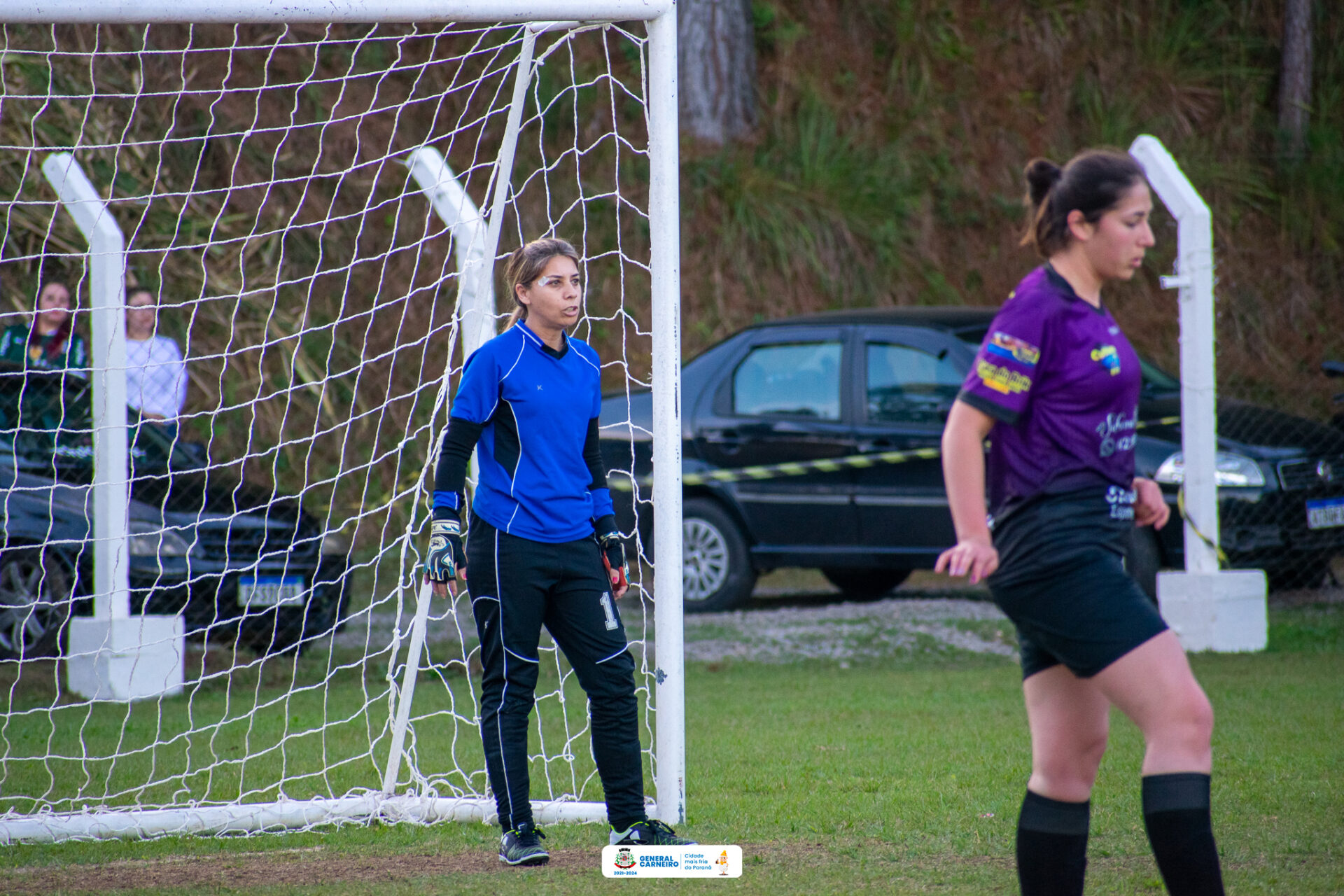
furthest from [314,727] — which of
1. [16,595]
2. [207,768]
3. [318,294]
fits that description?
[318,294]

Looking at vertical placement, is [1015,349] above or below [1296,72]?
below

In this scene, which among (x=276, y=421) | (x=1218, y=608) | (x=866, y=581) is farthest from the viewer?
(x=276, y=421)

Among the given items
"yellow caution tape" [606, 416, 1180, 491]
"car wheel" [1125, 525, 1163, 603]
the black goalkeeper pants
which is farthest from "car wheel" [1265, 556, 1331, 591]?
the black goalkeeper pants

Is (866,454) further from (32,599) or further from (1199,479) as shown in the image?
(32,599)

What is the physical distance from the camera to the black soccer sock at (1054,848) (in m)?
3.37

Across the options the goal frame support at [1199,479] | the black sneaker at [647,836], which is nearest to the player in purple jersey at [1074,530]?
the black sneaker at [647,836]

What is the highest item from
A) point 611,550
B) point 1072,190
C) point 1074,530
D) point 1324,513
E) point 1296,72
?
point 1296,72

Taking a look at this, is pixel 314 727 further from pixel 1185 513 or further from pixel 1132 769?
pixel 1185 513

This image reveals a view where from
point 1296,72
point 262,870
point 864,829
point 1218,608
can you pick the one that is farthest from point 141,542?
point 1296,72

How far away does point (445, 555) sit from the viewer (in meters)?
4.58

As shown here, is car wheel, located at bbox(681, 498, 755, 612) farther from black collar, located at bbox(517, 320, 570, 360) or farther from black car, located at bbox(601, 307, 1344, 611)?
black collar, located at bbox(517, 320, 570, 360)

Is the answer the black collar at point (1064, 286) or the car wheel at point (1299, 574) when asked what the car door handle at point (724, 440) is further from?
the black collar at point (1064, 286)

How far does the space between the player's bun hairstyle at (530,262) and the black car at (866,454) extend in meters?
4.52

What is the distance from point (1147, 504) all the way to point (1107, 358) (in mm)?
394
